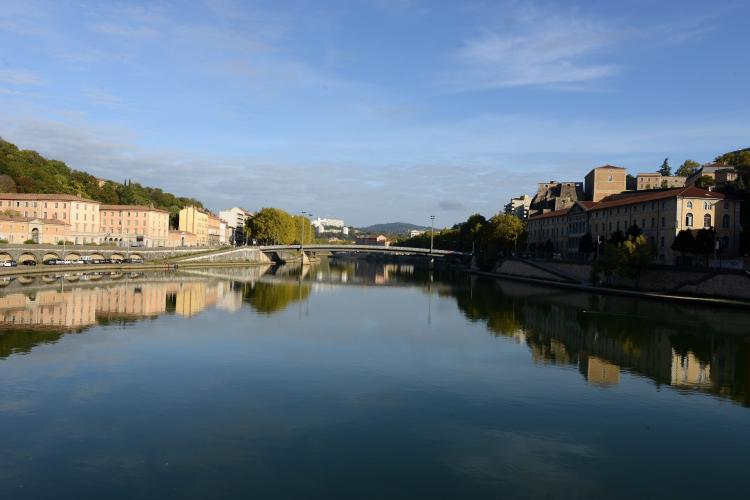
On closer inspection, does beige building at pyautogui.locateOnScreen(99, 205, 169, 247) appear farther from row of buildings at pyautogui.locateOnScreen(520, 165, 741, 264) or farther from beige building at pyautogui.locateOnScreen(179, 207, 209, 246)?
row of buildings at pyautogui.locateOnScreen(520, 165, 741, 264)

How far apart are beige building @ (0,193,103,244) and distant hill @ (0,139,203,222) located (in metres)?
5.58

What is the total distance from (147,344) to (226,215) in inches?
6657

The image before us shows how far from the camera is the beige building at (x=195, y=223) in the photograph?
125188 mm

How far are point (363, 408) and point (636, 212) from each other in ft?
196

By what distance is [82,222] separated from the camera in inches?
3531

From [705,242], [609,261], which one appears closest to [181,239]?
[609,261]

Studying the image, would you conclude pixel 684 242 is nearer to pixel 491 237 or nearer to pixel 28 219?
pixel 491 237

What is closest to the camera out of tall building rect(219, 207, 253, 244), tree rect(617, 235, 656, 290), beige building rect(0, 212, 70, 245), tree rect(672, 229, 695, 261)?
tree rect(672, 229, 695, 261)

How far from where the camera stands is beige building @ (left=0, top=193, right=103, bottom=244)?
83.4m

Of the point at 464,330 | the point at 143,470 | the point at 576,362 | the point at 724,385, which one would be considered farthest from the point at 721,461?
the point at 464,330

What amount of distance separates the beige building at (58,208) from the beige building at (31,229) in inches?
123

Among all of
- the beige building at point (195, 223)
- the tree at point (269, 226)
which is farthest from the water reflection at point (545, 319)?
the beige building at point (195, 223)

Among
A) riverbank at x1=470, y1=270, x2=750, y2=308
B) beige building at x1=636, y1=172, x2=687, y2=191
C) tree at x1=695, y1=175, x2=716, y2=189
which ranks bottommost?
riverbank at x1=470, y1=270, x2=750, y2=308

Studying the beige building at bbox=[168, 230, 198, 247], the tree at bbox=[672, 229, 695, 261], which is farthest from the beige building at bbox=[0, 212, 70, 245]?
the tree at bbox=[672, 229, 695, 261]
